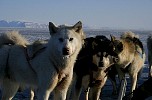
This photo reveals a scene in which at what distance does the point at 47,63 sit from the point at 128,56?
6.52 feet

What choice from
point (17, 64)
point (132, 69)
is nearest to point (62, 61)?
point (17, 64)

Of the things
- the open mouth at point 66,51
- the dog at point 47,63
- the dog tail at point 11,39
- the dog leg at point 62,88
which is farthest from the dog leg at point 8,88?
the open mouth at point 66,51

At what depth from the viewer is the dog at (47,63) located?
3.84 metres

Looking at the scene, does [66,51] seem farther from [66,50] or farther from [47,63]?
[47,63]

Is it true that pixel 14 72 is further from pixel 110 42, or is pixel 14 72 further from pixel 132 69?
pixel 132 69

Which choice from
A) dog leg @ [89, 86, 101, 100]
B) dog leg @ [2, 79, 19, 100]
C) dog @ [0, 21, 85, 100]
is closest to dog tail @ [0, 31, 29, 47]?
dog @ [0, 21, 85, 100]

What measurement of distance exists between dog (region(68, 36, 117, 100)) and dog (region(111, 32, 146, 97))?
0.48 metres

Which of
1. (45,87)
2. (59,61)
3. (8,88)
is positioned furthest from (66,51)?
(8,88)

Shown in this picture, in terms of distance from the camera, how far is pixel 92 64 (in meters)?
4.64

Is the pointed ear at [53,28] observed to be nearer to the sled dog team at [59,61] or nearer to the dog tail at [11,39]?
the sled dog team at [59,61]

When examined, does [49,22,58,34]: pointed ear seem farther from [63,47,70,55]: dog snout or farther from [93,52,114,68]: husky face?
[93,52,114,68]: husky face

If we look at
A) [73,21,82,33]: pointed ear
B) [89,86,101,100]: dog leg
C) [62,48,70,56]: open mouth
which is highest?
[73,21,82,33]: pointed ear

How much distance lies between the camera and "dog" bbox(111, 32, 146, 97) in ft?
17.4

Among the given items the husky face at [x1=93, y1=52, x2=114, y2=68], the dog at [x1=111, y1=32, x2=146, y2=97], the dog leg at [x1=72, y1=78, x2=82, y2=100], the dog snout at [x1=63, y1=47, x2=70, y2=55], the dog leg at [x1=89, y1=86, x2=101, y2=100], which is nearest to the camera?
the dog snout at [x1=63, y1=47, x2=70, y2=55]
